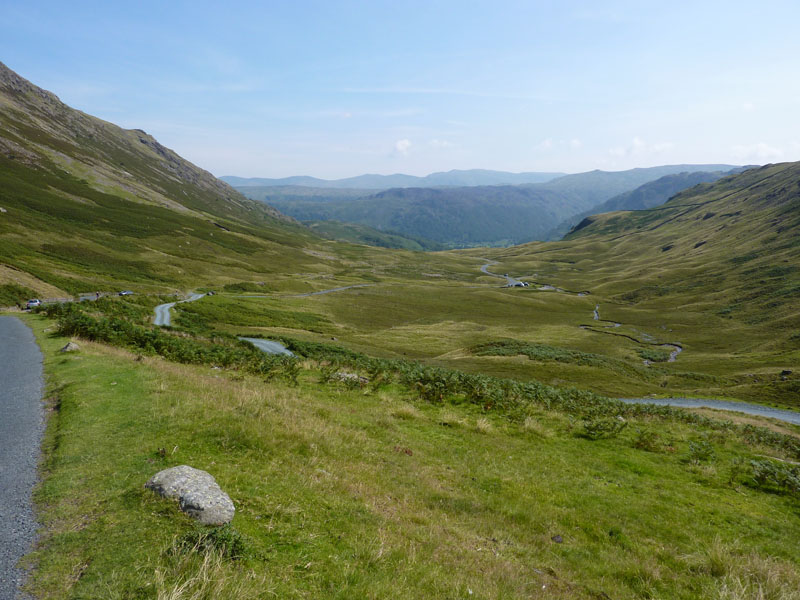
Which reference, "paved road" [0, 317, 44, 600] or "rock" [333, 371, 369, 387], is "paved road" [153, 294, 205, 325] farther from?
"rock" [333, 371, 369, 387]

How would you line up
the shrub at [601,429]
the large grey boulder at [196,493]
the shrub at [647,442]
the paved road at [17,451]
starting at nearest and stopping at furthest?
the paved road at [17,451] < the large grey boulder at [196,493] < the shrub at [647,442] < the shrub at [601,429]

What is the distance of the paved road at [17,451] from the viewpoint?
7618 mm

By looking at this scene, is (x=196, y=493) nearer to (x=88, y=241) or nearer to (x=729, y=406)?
(x=729, y=406)

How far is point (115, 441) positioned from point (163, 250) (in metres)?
167

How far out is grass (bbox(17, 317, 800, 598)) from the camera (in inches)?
303

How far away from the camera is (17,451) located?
12.2 metres

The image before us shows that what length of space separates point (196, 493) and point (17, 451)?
7.86 m

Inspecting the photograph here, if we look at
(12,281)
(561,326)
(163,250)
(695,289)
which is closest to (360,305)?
(561,326)

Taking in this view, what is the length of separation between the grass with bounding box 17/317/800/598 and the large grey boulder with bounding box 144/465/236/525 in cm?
28

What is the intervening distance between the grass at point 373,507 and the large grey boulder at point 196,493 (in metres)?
0.28

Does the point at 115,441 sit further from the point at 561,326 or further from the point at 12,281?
the point at 561,326

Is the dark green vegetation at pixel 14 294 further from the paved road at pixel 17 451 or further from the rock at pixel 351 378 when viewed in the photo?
the rock at pixel 351 378

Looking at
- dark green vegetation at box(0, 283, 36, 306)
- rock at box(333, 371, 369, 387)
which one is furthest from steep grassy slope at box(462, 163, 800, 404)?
dark green vegetation at box(0, 283, 36, 306)

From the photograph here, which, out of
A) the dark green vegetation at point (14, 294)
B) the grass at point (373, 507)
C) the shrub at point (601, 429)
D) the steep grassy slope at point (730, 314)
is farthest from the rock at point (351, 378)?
the steep grassy slope at point (730, 314)
